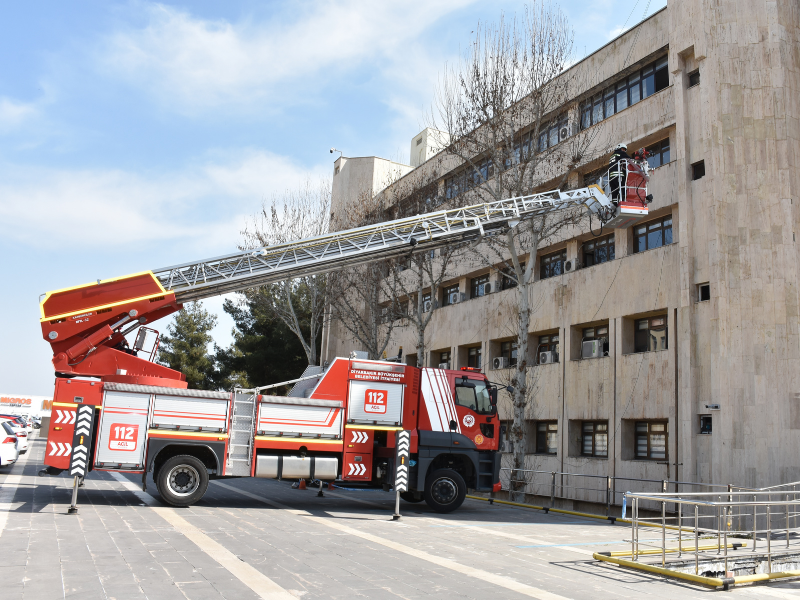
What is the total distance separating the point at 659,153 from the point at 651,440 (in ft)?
29.4

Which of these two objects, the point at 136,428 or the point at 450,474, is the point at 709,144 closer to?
the point at 450,474

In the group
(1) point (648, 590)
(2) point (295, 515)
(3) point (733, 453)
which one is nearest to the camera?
(1) point (648, 590)

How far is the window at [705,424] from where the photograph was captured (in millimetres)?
16812

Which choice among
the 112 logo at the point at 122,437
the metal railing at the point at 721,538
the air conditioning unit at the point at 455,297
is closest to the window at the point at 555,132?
the air conditioning unit at the point at 455,297

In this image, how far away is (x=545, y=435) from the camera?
957 inches

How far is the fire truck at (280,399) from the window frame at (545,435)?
8.38 m

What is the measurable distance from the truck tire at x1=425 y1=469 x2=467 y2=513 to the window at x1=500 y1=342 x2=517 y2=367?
39.1 feet

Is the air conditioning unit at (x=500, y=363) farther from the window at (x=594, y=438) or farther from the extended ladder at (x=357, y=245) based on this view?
the extended ladder at (x=357, y=245)

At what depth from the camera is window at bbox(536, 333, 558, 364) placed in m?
24.0

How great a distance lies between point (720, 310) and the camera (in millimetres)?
16469

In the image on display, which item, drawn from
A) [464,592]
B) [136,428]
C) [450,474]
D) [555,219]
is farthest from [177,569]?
[555,219]

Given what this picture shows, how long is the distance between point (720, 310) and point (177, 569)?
46.7ft

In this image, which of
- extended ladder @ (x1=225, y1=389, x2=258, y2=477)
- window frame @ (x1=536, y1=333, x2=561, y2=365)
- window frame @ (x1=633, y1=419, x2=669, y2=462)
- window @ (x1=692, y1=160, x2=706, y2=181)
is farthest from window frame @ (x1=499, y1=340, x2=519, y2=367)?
extended ladder @ (x1=225, y1=389, x2=258, y2=477)

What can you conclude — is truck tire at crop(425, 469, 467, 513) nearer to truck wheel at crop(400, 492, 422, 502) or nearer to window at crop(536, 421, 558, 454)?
truck wheel at crop(400, 492, 422, 502)
